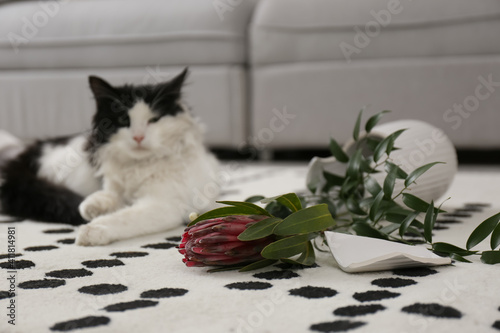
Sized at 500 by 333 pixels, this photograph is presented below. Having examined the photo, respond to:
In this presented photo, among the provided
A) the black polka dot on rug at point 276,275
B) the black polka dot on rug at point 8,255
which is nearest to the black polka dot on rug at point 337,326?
the black polka dot on rug at point 276,275

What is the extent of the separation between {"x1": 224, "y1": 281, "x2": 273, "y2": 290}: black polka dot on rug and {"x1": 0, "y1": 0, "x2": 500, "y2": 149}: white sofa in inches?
64.6

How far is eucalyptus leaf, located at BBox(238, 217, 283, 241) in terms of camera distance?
854 mm

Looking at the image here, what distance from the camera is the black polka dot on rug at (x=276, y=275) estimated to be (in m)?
0.89

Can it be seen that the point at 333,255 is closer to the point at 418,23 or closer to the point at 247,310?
the point at 247,310

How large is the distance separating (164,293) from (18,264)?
33 cm

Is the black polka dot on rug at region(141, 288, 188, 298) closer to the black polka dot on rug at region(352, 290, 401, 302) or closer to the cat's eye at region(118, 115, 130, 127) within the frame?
the black polka dot on rug at region(352, 290, 401, 302)

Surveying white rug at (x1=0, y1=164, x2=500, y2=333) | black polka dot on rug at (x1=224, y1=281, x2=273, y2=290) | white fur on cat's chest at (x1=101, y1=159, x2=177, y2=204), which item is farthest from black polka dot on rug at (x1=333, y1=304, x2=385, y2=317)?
white fur on cat's chest at (x1=101, y1=159, x2=177, y2=204)

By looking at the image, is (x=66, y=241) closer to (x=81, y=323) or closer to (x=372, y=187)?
(x=81, y=323)

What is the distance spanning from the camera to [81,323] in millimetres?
698

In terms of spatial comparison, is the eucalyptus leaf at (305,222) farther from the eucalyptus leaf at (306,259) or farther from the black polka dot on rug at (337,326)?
the black polka dot on rug at (337,326)

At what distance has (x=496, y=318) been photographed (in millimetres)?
685

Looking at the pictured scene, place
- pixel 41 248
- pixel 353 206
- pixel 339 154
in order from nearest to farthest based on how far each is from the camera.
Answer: pixel 41 248 < pixel 353 206 < pixel 339 154

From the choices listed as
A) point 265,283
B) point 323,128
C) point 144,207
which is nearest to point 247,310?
point 265,283

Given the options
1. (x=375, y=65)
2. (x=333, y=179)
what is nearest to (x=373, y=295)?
(x=333, y=179)
